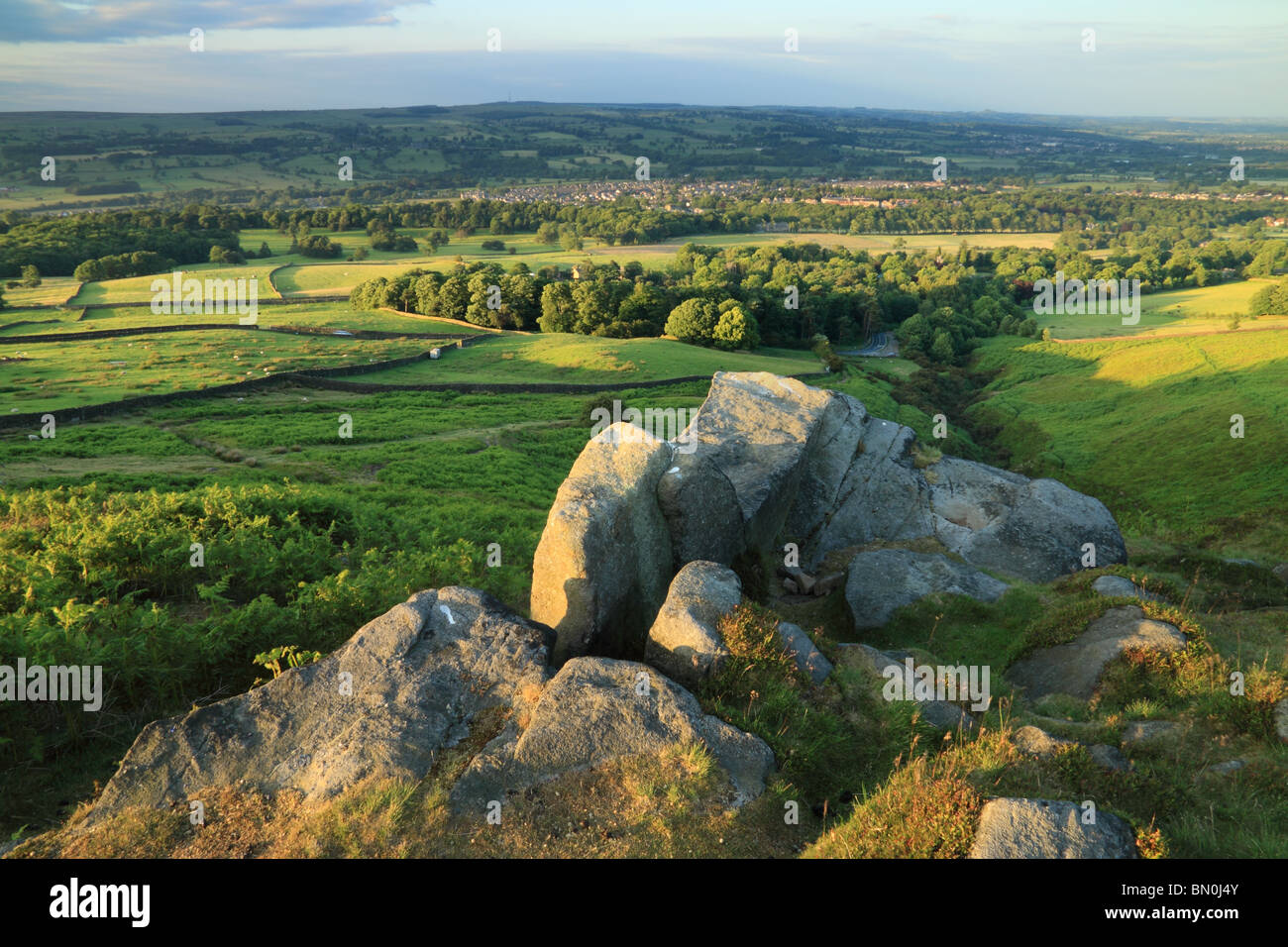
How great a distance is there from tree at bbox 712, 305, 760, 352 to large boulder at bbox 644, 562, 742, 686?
298 ft

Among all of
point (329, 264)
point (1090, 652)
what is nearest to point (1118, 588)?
point (1090, 652)

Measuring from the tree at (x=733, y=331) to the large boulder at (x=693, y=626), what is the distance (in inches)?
3574

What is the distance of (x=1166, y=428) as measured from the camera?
6606cm

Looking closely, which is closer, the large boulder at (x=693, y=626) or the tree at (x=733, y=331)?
the large boulder at (x=693, y=626)

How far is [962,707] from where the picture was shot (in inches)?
603

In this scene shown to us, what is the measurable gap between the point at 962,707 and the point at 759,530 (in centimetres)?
961

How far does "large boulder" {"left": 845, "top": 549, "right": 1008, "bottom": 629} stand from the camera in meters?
21.9

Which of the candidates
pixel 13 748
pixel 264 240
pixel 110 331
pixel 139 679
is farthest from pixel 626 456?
pixel 264 240

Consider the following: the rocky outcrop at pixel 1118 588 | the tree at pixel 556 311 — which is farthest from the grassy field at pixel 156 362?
the rocky outcrop at pixel 1118 588

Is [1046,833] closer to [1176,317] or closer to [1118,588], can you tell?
[1118,588]

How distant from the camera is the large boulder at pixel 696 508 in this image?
19516 mm

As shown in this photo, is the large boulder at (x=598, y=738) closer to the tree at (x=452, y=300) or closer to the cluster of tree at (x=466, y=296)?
the cluster of tree at (x=466, y=296)

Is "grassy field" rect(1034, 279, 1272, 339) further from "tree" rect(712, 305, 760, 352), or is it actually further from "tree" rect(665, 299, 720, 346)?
"tree" rect(665, 299, 720, 346)
